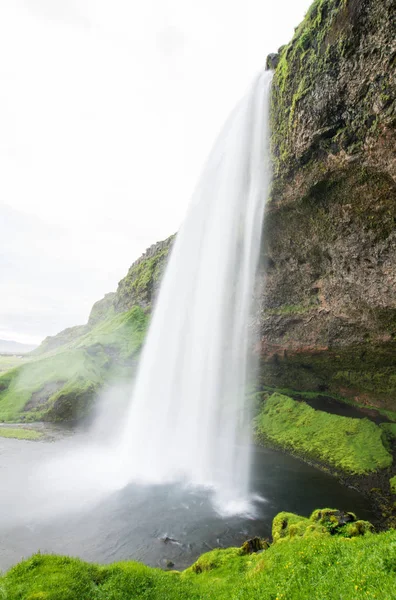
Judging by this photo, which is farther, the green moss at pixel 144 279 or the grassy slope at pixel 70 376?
the green moss at pixel 144 279

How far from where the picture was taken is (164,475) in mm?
26281

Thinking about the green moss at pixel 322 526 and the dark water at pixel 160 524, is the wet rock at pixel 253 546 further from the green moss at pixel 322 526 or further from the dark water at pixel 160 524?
the dark water at pixel 160 524

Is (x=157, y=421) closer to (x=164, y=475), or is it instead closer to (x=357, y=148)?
(x=164, y=475)

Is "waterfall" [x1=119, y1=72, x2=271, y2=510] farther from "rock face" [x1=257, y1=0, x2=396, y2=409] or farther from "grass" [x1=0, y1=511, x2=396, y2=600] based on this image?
"grass" [x1=0, y1=511, x2=396, y2=600]

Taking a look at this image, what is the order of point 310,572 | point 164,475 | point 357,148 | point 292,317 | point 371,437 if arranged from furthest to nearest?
point 292,317 < point 371,437 < point 164,475 < point 357,148 < point 310,572

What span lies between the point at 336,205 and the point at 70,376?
4596 cm

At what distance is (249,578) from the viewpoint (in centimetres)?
1088

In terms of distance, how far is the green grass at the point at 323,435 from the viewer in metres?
29.4

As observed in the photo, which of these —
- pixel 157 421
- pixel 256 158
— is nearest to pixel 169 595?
pixel 157 421

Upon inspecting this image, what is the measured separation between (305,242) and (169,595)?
30.4 m

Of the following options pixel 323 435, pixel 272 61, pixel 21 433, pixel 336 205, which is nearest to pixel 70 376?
pixel 21 433

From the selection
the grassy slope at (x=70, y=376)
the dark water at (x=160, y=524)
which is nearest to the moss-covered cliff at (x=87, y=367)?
the grassy slope at (x=70, y=376)

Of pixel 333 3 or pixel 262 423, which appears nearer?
pixel 333 3

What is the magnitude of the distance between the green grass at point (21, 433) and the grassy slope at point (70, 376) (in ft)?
19.8
